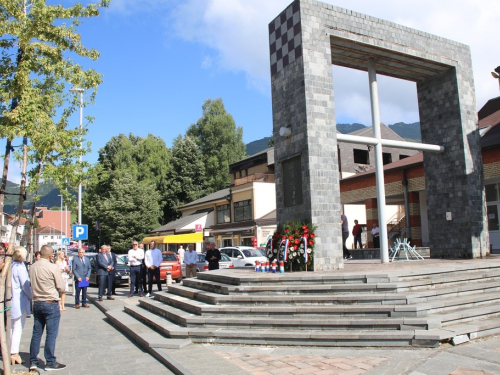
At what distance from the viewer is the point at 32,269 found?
664 centimetres

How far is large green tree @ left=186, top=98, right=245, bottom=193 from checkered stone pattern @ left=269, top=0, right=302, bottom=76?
40317 mm

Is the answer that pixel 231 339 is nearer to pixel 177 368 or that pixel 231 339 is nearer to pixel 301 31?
pixel 177 368

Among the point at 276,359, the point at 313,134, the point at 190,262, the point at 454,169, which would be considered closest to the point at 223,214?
the point at 190,262

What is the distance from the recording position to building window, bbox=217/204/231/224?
39534 millimetres

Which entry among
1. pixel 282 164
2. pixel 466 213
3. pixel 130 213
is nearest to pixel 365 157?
pixel 130 213

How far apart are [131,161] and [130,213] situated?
8679 mm

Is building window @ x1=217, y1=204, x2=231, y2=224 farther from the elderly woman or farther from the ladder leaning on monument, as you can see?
the elderly woman

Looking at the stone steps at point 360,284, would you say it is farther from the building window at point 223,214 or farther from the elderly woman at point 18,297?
the building window at point 223,214

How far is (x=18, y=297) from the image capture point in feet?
22.3

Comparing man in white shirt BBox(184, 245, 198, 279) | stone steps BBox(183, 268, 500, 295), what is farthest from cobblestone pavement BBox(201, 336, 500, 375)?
man in white shirt BBox(184, 245, 198, 279)

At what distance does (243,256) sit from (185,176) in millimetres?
31590

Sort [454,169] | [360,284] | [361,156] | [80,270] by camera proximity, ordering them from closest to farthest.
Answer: [360,284]
[80,270]
[454,169]
[361,156]

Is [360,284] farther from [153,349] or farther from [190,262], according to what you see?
[190,262]

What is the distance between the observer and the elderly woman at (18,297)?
264 inches
